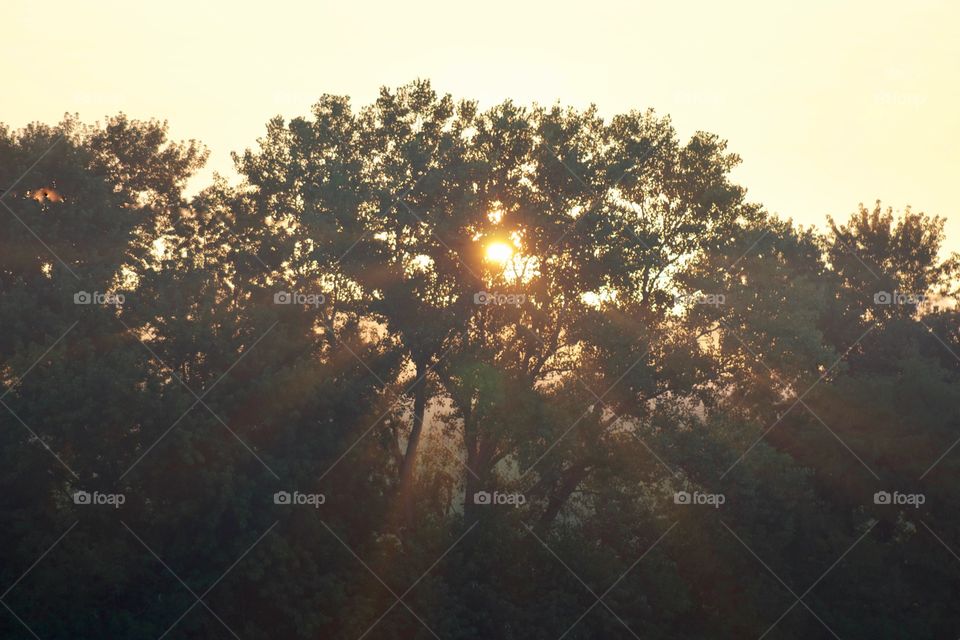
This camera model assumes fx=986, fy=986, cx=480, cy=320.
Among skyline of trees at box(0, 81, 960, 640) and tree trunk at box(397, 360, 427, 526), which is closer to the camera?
skyline of trees at box(0, 81, 960, 640)

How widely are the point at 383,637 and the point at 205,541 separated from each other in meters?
6.56

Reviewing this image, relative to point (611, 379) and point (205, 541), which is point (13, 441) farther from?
point (611, 379)

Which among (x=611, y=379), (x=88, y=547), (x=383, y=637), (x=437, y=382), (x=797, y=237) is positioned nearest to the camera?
(x=88, y=547)

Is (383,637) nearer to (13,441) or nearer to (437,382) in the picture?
(437,382)

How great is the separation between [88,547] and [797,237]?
122 feet

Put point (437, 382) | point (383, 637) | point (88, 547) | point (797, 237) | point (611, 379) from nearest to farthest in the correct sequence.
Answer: point (88, 547), point (383, 637), point (611, 379), point (437, 382), point (797, 237)

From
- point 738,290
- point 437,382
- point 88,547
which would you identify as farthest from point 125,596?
point 738,290

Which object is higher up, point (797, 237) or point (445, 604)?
point (797, 237)

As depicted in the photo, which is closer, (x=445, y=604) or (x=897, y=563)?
(x=445, y=604)

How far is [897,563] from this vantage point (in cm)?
3816

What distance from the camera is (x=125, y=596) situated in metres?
28.7

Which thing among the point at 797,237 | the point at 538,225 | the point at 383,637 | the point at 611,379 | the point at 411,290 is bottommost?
the point at 383,637

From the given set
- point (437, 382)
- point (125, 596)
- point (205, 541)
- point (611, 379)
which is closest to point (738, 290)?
point (611, 379)

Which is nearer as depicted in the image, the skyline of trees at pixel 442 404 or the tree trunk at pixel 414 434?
the skyline of trees at pixel 442 404
